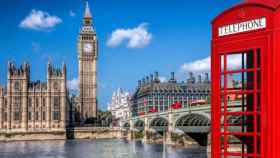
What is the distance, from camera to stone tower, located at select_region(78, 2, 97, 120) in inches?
5172

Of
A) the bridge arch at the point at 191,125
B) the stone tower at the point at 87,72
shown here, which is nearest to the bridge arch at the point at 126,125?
the stone tower at the point at 87,72

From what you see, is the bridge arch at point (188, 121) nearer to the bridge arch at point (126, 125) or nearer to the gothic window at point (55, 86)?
the gothic window at point (55, 86)

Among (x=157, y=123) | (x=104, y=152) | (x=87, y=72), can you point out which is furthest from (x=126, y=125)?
(x=104, y=152)

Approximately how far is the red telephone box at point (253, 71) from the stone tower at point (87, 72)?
121871 mm

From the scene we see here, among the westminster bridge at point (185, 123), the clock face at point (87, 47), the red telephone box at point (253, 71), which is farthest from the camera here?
the clock face at point (87, 47)

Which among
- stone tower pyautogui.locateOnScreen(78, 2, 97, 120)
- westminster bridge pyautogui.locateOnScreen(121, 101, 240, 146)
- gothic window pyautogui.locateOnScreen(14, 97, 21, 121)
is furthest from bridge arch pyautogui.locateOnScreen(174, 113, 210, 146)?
stone tower pyautogui.locateOnScreen(78, 2, 97, 120)

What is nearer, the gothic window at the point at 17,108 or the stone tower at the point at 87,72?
the gothic window at the point at 17,108

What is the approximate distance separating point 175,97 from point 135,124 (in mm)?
30697

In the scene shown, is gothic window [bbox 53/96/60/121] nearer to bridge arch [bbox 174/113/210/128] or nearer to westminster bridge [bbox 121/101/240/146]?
westminster bridge [bbox 121/101/240/146]

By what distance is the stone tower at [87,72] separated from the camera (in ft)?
431

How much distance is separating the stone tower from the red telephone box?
12187 centimetres

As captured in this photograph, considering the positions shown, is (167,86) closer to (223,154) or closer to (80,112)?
(80,112)

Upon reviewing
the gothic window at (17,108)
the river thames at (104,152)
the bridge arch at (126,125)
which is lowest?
the river thames at (104,152)

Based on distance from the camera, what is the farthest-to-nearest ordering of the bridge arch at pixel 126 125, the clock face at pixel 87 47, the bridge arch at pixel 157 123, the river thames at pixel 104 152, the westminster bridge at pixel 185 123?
1. the clock face at pixel 87 47
2. the bridge arch at pixel 126 125
3. the bridge arch at pixel 157 123
4. the westminster bridge at pixel 185 123
5. the river thames at pixel 104 152
